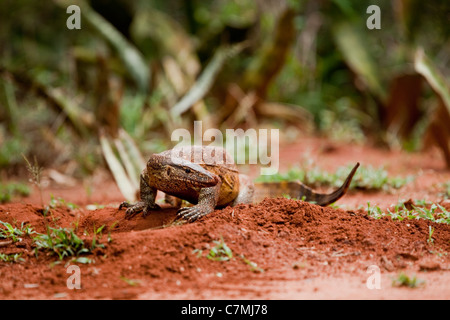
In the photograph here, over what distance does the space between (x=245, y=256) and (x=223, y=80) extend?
789 cm

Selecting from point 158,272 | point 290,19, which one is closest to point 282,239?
point 158,272

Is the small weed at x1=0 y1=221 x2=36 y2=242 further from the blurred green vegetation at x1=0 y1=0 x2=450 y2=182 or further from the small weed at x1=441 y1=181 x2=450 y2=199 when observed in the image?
the small weed at x1=441 y1=181 x2=450 y2=199

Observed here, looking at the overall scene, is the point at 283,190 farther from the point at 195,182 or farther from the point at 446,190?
the point at 446,190

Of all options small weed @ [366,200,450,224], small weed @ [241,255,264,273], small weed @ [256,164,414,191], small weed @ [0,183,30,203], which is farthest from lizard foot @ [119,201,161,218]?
small weed @ [0,183,30,203]

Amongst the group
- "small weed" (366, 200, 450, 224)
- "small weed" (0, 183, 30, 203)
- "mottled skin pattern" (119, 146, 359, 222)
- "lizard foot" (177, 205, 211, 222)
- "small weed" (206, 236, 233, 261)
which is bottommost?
"small weed" (0, 183, 30, 203)

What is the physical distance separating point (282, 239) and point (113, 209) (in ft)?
4.59

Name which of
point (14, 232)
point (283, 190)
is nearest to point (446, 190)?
point (283, 190)

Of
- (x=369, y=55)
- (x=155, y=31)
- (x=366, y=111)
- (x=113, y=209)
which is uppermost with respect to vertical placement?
(x=155, y=31)

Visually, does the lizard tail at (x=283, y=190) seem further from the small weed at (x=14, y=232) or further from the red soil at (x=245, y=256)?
the small weed at (x=14, y=232)

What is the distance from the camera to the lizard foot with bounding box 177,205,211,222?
3047 mm

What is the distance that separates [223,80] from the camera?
33.7ft

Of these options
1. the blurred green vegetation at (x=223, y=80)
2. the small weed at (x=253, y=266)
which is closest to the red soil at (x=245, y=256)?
the small weed at (x=253, y=266)

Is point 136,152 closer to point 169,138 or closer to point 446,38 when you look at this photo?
point 169,138

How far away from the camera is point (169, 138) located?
756 centimetres
